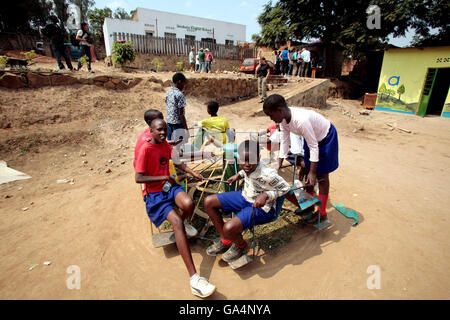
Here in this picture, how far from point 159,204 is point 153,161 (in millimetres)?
518

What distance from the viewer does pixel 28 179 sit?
4.71m

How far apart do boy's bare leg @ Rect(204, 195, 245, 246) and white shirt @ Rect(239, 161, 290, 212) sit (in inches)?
12.8

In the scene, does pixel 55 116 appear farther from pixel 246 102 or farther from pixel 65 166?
pixel 246 102

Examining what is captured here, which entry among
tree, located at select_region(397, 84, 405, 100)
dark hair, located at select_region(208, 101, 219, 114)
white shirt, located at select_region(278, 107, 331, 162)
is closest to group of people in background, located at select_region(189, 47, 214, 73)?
dark hair, located at select_region(208, 101, 219, 114)

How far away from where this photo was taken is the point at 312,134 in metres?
2.77

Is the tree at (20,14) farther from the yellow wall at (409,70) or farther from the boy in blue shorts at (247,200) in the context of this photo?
the yellow wall at (409,70)

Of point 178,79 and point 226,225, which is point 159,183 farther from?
point 178,79

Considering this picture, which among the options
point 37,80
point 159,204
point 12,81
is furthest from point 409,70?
point 12,81

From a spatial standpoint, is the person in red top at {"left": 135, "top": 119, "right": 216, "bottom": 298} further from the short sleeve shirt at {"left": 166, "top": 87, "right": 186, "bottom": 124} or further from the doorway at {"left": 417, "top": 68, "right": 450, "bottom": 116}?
the doorway at {"left": 417, "top": 68, "right": 450, "bottom": 116}

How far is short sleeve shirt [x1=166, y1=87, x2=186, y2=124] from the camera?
172 inches

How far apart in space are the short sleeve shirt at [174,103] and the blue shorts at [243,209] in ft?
7.77

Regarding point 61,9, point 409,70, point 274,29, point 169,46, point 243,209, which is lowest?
point 243,209

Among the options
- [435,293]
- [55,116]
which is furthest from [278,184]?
[55,116]
